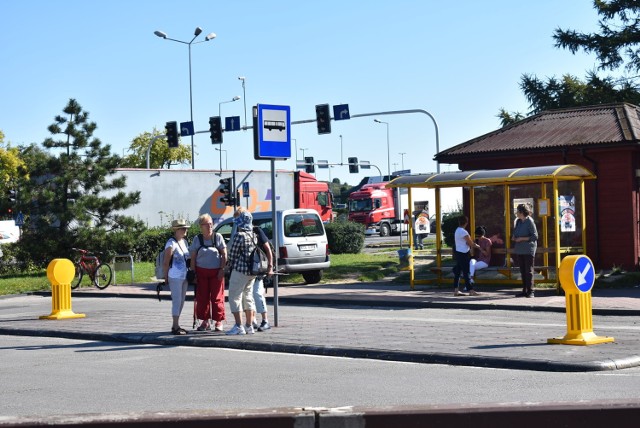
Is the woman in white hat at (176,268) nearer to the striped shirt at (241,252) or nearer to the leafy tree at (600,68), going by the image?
the striped shirt at (241,252)

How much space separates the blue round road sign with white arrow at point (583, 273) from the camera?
1188 cm

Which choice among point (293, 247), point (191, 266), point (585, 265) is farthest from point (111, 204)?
point (585, 265)

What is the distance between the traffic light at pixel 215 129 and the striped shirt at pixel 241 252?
29349 millimetres

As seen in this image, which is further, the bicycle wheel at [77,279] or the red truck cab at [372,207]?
the red truck cab at [372,207]

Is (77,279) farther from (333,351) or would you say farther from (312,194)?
(312,194)

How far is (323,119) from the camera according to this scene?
4088cm

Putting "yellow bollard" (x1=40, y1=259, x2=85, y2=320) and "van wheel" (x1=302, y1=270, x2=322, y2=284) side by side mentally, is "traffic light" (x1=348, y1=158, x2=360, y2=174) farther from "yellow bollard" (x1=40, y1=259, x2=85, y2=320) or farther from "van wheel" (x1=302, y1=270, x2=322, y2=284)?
"yellow bollard" (x1=40, y1=259, x2=85, y2=320)

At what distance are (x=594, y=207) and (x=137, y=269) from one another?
1438 centimetres

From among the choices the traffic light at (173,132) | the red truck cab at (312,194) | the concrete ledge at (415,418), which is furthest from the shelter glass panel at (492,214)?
the traffic light at (173,132)

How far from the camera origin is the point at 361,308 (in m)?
18.9

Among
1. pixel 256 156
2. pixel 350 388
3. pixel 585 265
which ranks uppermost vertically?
pixel 256 156

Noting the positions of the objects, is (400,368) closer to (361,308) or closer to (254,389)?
(254,389)

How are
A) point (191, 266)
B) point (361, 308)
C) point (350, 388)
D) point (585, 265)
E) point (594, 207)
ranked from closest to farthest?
1. point (350, 388)
2. point (585, 265)
3. point (191, 266)
4. point (361, 308)
5. point (594, 207)

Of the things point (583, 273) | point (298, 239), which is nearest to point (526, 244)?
point (298, 239)
